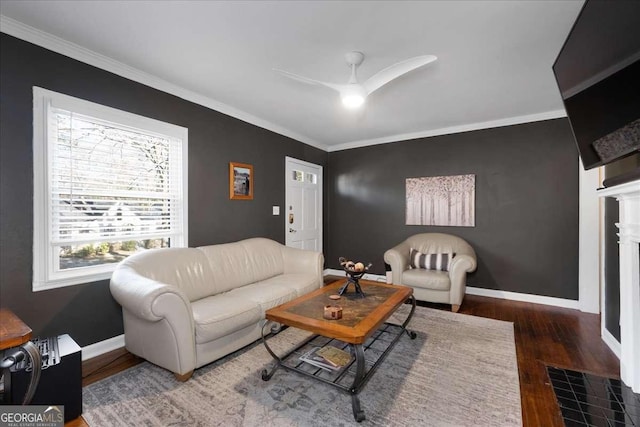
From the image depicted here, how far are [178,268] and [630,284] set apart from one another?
3679mm

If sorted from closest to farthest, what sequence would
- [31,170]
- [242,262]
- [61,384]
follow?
[61,384] < [31,170] < [242,262]

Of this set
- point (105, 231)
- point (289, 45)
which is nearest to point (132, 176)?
point (105, 231)

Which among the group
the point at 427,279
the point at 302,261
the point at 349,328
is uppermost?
the point at 302,261

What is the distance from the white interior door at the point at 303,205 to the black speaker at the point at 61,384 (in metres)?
3.16

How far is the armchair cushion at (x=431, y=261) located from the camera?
3819 millimetres

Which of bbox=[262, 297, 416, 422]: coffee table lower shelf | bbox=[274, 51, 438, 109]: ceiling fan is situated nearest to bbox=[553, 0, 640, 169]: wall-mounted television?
bbox=[274, 51, 438, 109]: ceiling fan

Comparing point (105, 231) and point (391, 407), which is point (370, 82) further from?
point (105, 231)

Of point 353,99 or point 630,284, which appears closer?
point 630,284

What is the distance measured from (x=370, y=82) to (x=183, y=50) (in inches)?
61.3

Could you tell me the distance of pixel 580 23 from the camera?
1682 millimetres

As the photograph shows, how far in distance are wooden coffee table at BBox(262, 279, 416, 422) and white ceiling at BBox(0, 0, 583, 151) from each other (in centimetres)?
203

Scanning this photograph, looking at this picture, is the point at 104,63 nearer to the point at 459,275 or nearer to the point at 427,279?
the point at 427,279

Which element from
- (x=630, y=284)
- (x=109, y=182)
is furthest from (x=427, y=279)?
(x=109, y=182)

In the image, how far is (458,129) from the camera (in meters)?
4.34
